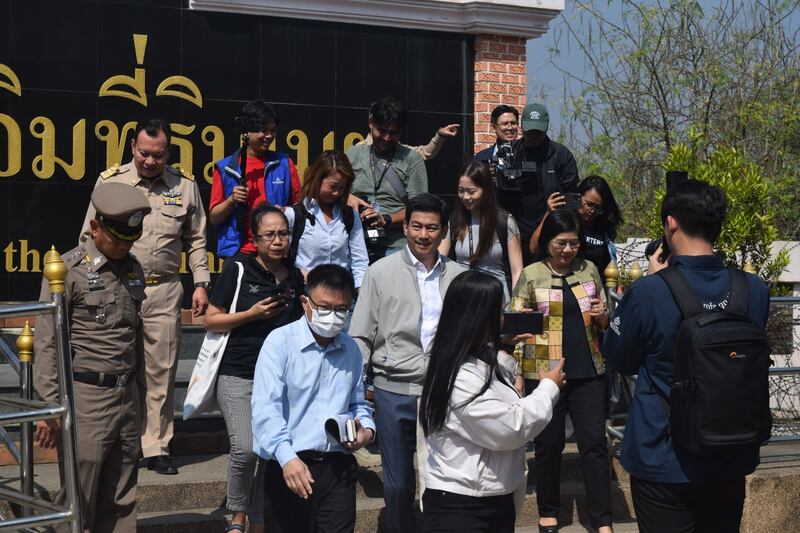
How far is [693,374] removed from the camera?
157 inches

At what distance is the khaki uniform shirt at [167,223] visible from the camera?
6.86 m

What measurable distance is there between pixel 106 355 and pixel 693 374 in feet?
8.84

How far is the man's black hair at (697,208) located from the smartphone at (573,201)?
330 centimetres

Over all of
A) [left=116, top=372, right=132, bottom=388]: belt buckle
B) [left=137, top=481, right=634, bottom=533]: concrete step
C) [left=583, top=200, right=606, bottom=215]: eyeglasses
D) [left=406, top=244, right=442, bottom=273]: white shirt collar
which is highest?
[left=583, top=200, right=606, bottom=215]: eyeglasses

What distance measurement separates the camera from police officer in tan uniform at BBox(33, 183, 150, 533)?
17.0 ft

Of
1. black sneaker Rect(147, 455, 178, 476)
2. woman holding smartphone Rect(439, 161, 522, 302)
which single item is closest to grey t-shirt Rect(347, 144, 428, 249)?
woman holding smartphone Rect(439, 161, 522, 302)

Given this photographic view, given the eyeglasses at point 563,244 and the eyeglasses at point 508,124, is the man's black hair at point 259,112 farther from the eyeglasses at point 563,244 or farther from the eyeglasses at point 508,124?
the eyeglasses at point 563,244

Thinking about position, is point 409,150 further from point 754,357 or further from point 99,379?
point 754,357

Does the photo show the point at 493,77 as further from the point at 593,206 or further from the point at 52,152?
the point at 52,152

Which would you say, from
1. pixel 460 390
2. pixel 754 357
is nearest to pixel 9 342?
pixel 460 390

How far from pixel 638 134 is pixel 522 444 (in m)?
12.5

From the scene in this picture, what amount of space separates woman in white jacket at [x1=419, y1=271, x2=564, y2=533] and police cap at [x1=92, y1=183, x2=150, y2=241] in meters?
1.65

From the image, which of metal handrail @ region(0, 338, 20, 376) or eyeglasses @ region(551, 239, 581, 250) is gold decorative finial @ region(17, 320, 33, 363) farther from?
eyeglasses @ region(551, 239, 581, 250)

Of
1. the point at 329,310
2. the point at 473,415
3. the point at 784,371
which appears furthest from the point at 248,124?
the point at 784,371
